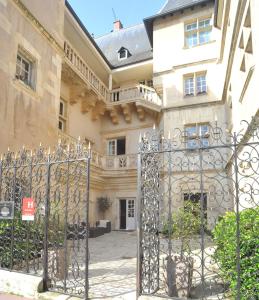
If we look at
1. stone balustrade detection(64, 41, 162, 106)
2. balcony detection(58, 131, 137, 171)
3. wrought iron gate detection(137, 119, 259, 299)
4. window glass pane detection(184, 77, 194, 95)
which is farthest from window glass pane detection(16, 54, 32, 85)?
window glass pane detection(184, 77, 194, 95)

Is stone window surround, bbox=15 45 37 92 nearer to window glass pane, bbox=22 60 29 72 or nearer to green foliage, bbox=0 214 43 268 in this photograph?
window glass pane, bbox=22 60 29 72

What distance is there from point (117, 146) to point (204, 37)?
787cm

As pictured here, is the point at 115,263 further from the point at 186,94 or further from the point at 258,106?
the point at 186,94

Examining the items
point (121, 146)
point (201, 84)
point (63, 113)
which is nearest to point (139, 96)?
point (201, 84)

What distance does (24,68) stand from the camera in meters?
10.2

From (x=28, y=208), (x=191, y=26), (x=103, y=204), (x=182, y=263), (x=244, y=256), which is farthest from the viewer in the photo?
(x=103, y=204)

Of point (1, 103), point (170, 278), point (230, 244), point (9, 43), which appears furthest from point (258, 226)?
point (9, 43)

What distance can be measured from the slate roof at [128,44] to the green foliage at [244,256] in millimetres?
14346

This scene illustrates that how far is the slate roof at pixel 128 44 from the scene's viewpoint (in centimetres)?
1820

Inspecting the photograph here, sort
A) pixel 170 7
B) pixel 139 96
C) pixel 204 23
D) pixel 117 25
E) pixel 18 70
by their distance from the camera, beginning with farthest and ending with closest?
pixel 117 25, pixel 170 7, pixel 139 96, pixel 204 23, pixel 18 70

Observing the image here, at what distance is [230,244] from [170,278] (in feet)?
3.37

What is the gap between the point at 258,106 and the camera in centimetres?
592

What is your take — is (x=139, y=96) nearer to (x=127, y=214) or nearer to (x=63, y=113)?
(x=63, y=113)

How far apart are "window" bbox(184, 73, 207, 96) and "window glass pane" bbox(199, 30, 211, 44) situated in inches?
70.4
